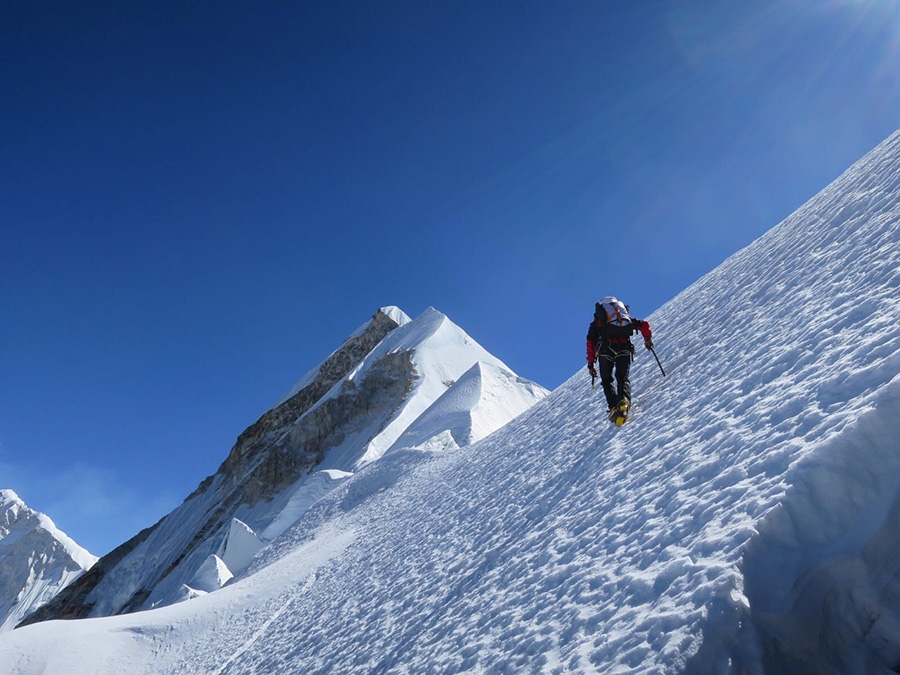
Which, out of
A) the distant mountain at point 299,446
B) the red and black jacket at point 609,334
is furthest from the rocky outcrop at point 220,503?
the red and black jacket at point 609,334

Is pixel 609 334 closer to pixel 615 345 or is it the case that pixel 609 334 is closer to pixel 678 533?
pixel 615 345

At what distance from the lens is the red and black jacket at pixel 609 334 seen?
8.41 m

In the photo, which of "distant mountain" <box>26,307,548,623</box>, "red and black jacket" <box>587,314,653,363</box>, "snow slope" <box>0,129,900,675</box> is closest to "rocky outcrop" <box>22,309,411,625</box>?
"distant mountain" <box>26,307,548,623</box>

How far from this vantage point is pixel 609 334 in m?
8.44

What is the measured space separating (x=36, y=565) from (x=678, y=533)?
219m

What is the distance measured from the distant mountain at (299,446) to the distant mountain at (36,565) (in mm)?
133932

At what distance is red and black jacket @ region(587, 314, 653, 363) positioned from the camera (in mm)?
8414

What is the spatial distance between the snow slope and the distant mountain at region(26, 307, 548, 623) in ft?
74.2

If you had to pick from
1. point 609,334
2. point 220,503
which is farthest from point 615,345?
point 220,503

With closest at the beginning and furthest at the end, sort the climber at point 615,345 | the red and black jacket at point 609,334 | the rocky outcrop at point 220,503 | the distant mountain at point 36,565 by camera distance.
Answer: the climber at point 615,345, the red and black jacket at point 609,334, the rocky outcrop at point 220,503, the distant mountain at point 36,565

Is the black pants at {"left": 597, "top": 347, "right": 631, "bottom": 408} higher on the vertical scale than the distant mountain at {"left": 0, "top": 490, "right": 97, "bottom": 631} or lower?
lower

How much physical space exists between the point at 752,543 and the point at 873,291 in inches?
146

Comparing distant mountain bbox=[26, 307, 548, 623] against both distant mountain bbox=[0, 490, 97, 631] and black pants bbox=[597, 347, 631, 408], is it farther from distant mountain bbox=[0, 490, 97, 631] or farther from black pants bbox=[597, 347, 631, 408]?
distant mountain bbox=[0, 490, 97, 631]

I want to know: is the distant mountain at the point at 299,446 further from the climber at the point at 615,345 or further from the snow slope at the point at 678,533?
the climber at the point at 615,345
